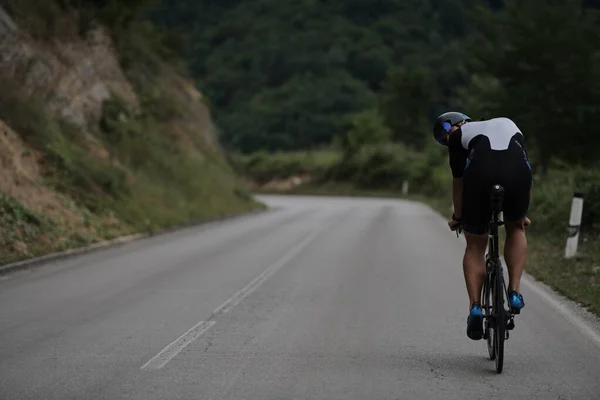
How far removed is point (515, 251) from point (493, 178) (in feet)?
2.38

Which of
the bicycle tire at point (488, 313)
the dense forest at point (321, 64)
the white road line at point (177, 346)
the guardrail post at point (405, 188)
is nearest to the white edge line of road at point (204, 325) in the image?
the white road line at point (177, 346)

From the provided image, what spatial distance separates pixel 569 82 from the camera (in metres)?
26.1

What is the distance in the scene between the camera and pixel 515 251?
289 inches

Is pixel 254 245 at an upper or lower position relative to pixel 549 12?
lower

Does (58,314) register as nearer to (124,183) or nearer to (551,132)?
(124,183)

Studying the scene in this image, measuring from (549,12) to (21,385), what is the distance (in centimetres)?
2361

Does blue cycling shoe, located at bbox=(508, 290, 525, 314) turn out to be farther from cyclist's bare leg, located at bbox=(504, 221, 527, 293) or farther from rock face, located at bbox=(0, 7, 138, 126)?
rock face, located at bbox=(0, 7, 138, 126)

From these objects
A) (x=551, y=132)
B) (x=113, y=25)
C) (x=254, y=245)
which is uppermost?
(x=113, y=25)

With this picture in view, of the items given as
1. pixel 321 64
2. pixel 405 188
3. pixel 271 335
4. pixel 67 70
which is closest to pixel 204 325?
pixel 271 335

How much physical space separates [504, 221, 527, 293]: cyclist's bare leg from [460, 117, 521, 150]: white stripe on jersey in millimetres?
697

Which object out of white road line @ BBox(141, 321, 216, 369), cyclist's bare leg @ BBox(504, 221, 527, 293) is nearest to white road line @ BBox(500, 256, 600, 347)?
cyclist's bare leg @ BBox(504, 221, 527, 293)

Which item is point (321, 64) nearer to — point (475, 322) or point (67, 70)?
point (67, 70)

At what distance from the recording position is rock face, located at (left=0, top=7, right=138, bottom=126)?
76.1 ft

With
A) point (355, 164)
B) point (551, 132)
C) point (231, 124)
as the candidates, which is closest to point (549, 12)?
point (551, 132)
